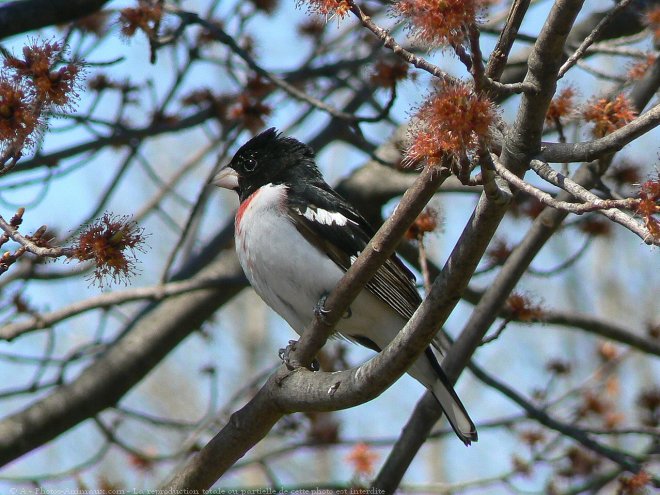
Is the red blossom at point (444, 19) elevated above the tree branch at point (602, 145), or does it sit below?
below

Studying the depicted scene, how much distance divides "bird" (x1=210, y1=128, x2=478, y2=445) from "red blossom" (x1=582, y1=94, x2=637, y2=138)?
1381 millimetres

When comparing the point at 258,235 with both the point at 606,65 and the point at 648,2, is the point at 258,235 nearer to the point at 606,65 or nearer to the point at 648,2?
the point at 648,2

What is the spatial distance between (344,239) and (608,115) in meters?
1.62

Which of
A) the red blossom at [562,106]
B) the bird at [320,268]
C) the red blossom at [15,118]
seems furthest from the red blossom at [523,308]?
the red blossom at [15,118]

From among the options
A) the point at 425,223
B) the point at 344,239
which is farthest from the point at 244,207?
the point at 425,223

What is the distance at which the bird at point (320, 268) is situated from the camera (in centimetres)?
463

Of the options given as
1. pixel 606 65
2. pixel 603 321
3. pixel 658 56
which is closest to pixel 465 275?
pixel 658 56

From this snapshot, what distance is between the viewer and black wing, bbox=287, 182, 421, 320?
15.1 ft

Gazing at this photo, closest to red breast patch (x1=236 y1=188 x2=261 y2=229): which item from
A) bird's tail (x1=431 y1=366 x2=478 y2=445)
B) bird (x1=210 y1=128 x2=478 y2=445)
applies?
bird (x1=210 y1=128 x2=478 y2=445)

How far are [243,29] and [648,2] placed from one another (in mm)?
2746

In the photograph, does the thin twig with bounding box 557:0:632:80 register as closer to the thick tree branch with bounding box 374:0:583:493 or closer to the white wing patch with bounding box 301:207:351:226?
the thick tree branch with bounding box 374:0:583:493

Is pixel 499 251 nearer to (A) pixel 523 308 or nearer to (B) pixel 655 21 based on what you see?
(A) pixel 523 308

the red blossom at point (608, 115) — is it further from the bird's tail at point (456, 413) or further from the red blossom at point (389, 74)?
the bird's tail at point (456, 413)

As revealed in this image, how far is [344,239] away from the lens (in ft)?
15.5
